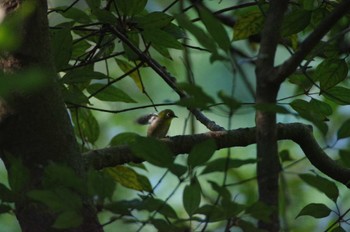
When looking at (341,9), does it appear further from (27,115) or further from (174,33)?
(174,33)

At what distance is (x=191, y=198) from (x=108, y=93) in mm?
739

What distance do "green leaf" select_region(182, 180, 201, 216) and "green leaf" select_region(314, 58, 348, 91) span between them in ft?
2.18

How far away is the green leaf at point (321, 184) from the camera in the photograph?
38.4 inches

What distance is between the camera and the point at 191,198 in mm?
984

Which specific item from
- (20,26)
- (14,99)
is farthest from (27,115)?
(20,26)

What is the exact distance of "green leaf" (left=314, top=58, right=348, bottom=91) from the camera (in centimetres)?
156

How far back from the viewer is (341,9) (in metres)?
0.95

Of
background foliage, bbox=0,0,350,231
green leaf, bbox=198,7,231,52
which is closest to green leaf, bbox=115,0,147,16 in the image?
background foliage, bbox=0,0,350,231

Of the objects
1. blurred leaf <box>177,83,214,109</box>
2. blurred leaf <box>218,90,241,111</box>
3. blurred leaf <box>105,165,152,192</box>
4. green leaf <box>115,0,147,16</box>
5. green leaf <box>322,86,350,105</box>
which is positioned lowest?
blurred leaf <box>218,90,241,111</box>

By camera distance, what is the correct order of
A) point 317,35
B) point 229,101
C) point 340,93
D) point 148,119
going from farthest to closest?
point 148,119 < point 340,93 < point 317,35 < point 229,101

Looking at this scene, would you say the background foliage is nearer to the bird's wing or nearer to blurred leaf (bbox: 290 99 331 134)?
blurred leaf (bbox: 290 99 331 134)

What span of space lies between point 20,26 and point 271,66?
491 millimetres

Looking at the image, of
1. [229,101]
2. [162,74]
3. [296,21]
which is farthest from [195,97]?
[162,74]

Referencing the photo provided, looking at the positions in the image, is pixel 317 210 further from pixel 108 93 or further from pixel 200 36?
pixel 108 93
